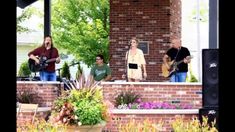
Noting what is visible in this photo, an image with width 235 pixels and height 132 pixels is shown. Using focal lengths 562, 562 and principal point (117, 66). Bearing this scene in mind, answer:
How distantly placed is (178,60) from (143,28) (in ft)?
14.4

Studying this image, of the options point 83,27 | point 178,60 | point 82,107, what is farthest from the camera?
point 83,27

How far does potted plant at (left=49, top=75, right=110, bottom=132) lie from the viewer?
24.6ft

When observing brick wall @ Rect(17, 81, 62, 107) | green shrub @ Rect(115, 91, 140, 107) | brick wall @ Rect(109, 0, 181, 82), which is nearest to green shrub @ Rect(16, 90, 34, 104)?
brick wall @ Rect(17, 81, 62, 107)

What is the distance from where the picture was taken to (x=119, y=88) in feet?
34.0

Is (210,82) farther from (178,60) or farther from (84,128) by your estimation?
(84,128)

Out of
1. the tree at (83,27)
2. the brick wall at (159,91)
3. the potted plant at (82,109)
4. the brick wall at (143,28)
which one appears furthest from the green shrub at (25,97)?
the tree at (83,27)

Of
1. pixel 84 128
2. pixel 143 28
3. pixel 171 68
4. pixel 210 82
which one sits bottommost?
pixel 84 128

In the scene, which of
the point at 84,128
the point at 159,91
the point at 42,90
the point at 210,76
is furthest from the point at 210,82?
the point at 42,90

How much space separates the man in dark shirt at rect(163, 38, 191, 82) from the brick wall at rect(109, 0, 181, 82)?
12.4 ft

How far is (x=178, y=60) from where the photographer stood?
1048cm

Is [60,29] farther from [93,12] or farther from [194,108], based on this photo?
[194,108]

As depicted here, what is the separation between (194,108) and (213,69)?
1720 millimetres

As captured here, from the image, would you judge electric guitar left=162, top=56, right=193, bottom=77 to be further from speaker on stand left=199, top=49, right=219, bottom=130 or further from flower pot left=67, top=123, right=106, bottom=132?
flower pot left=67, top=123, right=106, bottom=132
